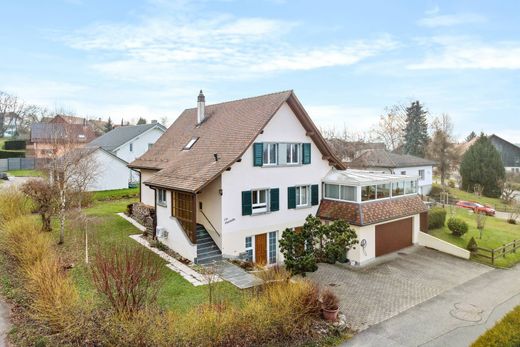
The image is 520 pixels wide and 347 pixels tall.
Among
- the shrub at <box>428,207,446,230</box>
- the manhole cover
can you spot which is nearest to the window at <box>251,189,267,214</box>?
the manhole cover

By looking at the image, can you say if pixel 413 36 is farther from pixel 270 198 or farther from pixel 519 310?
pixel 519 310

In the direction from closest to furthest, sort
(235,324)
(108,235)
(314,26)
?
(235,324) < (314,26) < (108,235)

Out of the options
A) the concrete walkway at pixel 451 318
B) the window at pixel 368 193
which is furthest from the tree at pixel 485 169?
the window at pixel 368 193

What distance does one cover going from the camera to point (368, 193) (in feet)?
70.0

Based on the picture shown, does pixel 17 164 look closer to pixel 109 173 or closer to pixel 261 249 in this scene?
pixel 109 173

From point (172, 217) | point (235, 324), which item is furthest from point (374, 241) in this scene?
point (235, 324)

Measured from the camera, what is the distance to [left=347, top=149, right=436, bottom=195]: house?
4003 centimetres

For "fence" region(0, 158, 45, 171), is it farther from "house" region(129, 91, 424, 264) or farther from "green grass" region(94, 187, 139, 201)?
"house" region(129, 91, 424, 264)

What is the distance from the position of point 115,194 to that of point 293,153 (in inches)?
827

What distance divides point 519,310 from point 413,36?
54.4 ft

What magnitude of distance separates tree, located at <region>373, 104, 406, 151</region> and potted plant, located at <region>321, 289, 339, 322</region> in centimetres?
5754

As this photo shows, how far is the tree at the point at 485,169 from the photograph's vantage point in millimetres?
49281

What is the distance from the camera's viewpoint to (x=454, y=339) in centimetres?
1250

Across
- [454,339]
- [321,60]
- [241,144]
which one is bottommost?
[454,339]
